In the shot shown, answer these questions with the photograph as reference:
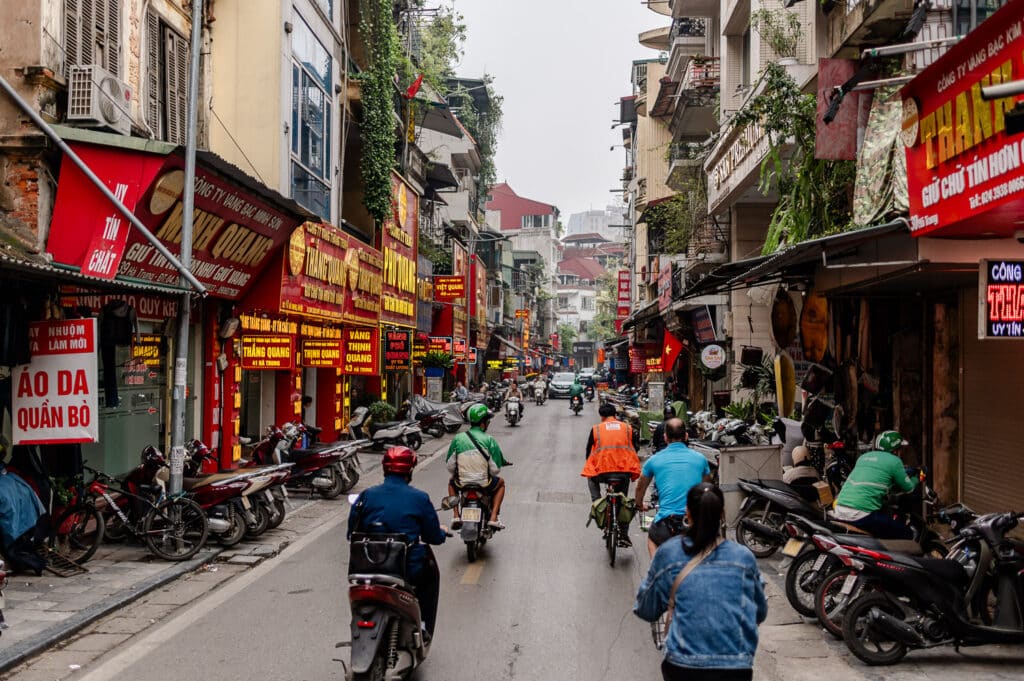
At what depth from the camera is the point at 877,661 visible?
6828 mm

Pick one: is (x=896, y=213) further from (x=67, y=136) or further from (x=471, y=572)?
(x=67, y=136)

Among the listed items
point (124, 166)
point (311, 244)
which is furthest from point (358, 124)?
point (124, 166)

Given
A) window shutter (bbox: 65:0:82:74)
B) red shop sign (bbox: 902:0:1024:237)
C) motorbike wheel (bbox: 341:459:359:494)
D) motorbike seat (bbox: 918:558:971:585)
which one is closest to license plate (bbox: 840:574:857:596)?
motorbike seat (bbox: 918:558:971:585)

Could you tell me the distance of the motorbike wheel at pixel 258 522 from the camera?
1138 centimetres

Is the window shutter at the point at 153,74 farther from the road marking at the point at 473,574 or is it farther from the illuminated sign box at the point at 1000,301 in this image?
the illuminated sign box at the point at 1000,301

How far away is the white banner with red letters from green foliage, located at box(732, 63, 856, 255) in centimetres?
898

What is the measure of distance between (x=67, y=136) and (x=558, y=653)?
821cm

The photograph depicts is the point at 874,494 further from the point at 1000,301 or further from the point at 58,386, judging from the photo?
the point at 58,386

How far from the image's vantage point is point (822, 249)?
9.82 metres

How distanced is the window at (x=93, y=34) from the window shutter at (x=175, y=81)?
169 centimetres

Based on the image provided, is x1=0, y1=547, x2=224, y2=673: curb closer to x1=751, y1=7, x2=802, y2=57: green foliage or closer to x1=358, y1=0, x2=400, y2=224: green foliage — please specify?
x1=751, y1=7, x2=802, y2=57: green foliage

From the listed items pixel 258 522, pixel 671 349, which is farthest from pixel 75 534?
pixel 671 349

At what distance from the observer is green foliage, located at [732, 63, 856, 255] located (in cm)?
1339

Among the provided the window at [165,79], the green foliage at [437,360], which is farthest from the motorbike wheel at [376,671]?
the green foliage at [437,360]
